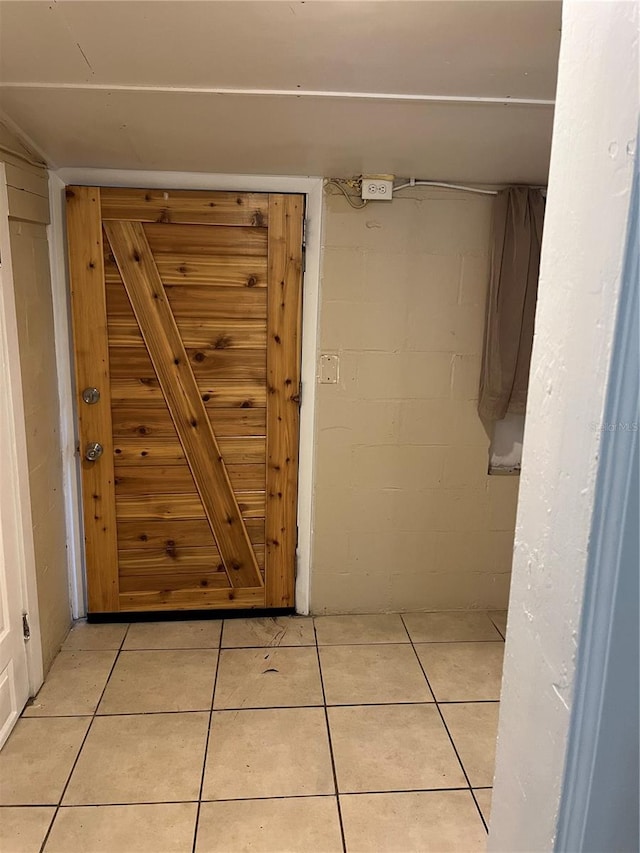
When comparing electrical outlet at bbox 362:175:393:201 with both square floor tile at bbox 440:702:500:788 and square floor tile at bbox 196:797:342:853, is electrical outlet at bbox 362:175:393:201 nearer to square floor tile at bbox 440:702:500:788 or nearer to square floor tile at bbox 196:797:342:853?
square floor tile at bbox 440:702:500:788

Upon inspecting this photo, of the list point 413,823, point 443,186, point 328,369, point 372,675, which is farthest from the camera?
point 328,369

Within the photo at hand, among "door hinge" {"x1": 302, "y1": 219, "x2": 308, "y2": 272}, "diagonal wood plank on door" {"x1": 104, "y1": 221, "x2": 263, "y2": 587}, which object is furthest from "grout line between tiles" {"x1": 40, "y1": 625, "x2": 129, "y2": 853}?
"door hinge" {"x1": 302, "y1": 219, "x2": 308, "y2": 272}

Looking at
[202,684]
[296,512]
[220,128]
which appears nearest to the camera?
[220,128]

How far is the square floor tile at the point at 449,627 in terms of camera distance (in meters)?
3.07

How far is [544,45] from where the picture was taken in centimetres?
160

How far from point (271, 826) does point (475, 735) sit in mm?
846

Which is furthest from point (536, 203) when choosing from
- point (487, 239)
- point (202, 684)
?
point (202, 684)

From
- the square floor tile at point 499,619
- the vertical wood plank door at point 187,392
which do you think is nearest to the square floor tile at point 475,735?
the square floor tile at point 499,619

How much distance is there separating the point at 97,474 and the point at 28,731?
3.59ft

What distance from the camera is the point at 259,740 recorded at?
7.68ft

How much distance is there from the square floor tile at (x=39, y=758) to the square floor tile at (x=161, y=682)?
0.52 ft

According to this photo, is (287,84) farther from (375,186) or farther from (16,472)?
(16,472)

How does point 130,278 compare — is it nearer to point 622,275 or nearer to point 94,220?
point 94,220

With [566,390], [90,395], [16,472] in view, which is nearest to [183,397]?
[90,395]
